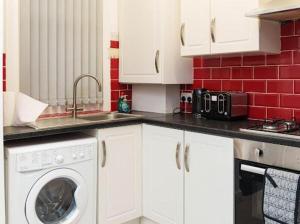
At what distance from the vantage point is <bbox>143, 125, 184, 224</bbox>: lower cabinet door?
2391 millimetres

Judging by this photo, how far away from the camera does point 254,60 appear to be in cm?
255

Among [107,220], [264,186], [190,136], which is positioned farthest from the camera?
[107,220]

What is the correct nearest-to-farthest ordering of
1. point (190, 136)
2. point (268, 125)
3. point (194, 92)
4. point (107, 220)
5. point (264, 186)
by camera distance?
1. point (264, 186)
2. point (268, 125)
3. point (190, 136)
4. point (107, 220)
5. point (194, 92)

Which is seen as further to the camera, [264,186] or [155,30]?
[155,30]

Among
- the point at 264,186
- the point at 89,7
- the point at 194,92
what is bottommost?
the point at 264,186

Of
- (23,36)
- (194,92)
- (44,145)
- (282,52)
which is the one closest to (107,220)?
(44,145)

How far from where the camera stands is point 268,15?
6.91 ft

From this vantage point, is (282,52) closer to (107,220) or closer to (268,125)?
(268,125)

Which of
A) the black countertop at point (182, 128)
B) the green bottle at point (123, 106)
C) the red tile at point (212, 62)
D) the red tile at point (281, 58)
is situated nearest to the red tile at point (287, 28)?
the red tile at point (281, 58)

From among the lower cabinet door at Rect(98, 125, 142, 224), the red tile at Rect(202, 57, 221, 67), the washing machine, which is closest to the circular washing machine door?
the washing machine

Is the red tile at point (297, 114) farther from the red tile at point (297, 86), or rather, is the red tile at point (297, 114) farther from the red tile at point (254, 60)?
the red tile at point (254, 60)

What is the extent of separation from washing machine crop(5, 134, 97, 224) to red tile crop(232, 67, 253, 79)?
1.19 m

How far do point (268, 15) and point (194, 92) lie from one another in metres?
0.89

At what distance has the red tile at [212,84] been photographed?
2809 millimetres
